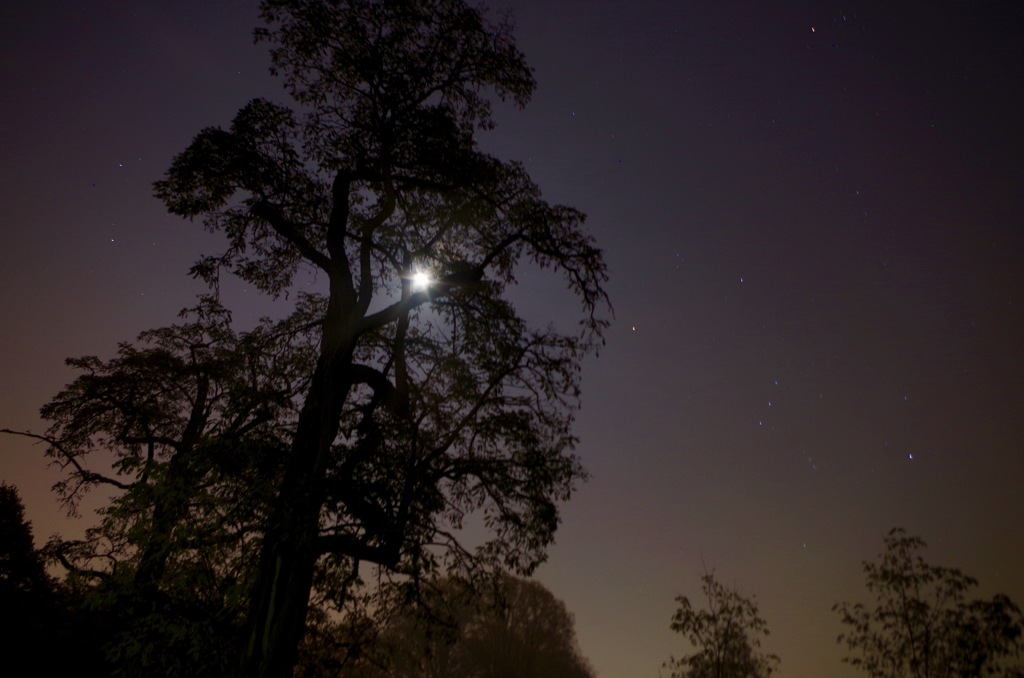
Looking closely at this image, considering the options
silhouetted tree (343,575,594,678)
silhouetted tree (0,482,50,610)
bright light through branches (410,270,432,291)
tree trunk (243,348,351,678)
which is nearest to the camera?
tree trunk (243,348,351,678)

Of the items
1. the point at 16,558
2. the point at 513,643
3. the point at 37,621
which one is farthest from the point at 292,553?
the point at 513,643

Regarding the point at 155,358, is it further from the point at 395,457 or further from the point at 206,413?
the point at 395,457

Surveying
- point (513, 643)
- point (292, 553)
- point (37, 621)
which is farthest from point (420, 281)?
point (513, 643)

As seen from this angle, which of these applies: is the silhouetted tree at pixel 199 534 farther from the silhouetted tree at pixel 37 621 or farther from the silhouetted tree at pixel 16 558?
the silhouetted tree at pixel 16 558

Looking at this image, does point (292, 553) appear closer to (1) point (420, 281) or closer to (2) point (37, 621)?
(1) point (420, 281)

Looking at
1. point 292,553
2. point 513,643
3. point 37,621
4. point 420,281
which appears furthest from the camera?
point 513,643

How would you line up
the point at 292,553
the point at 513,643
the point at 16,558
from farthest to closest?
the point at 513,643 → the point at 16,558 → the point at 292,553

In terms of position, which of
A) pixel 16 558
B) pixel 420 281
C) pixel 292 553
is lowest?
pixel 292 553

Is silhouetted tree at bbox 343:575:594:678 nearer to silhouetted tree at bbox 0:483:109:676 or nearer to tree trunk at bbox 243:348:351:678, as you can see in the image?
silhouetted tree at bbox 0:483:109:676

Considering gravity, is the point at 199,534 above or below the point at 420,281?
below

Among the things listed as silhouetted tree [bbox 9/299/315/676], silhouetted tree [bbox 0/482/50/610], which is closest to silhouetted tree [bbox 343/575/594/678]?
silhouetted tree [bbox 0/482/50/610]

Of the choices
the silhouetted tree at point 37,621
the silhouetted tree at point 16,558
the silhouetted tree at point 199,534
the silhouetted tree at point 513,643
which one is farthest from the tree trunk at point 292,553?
the silhouetted tree at point 513,643

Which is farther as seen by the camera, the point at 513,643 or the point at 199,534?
the point at 513,643

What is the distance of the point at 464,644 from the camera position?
62781 mm
